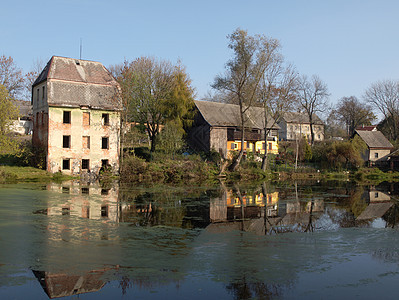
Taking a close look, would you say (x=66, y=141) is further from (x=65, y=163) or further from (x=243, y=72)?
(x=243, y=72)

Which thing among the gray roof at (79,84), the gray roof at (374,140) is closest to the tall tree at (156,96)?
the gray roof at (79,84)

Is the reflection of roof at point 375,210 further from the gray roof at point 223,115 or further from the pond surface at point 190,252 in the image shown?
the gray roof at point 223,115

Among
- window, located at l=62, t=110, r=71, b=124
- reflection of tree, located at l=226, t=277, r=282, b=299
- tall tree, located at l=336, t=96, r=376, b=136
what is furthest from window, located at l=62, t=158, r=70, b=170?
tall tree, located at l=336, t=96, r=376, b=136

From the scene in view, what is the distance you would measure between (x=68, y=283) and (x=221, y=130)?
42.7 metres

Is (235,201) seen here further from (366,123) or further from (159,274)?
(366,123)

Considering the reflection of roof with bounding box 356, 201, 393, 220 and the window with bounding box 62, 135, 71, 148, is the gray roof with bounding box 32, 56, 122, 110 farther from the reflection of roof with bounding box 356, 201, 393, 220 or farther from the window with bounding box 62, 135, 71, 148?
the reflection of roof with bounding box 356, 201, 393, 220

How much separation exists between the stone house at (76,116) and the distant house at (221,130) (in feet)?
46.9

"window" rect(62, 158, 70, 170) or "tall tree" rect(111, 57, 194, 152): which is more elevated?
"tall tree" rect(111, 57, 194, 152)

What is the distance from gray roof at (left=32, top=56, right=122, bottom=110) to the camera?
117 feet

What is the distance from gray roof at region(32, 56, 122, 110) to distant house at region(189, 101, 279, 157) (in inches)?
576

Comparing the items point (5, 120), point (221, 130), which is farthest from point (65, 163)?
point (221, 130)

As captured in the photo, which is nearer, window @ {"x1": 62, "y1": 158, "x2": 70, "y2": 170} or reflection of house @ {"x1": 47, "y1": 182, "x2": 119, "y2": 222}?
reflection of house @ {"x1": 47, "y1": 182, "x2": 119, "y2": 222}

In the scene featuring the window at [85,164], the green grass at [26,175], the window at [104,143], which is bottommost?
the green grass at [26,175]

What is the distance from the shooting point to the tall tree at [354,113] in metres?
81.3
